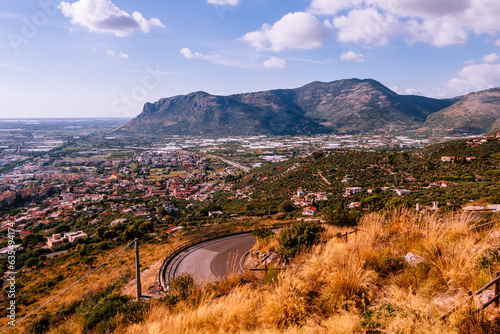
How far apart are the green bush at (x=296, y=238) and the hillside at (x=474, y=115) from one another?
140849 millimetres

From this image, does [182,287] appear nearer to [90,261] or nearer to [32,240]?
[90,261]

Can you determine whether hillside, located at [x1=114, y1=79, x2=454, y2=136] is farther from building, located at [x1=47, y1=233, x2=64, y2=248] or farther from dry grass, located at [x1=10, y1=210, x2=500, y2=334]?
dry grass, located at [x1=10, y1=210, x2=500, y2=334]

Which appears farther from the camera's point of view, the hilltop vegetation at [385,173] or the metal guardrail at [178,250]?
the hilltop vegetation at [385,173]

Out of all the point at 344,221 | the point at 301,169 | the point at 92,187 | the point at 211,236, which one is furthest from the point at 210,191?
the point at 344,221

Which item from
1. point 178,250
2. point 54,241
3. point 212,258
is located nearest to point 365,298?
point 212,258

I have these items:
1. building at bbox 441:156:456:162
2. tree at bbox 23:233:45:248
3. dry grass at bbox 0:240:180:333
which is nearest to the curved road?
dry grass at bbox 0:240:180:333

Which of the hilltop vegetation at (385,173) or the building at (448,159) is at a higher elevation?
the building at (448,159)

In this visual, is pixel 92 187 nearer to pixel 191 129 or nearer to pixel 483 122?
pixel 191 129

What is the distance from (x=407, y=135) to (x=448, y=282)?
145 meters

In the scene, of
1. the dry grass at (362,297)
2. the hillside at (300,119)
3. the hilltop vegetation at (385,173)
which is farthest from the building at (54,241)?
the hillside at (300,119)

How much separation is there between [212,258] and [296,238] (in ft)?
19.4

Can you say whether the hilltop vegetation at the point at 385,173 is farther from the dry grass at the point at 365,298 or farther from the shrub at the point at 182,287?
the shrub at the point at 182,287

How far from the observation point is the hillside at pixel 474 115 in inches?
4579

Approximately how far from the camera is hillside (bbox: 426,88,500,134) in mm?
116312
